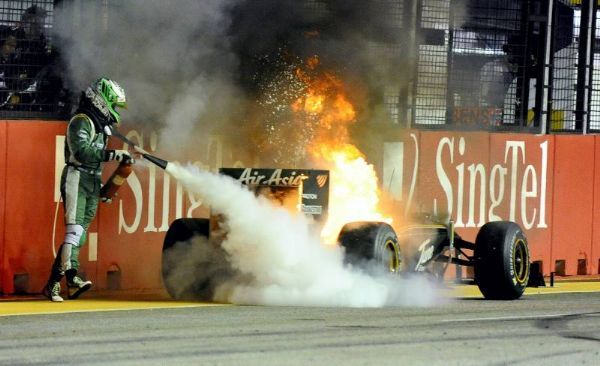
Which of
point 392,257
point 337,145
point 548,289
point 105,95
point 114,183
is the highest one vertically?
point 105,95

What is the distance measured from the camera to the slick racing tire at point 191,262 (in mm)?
14125

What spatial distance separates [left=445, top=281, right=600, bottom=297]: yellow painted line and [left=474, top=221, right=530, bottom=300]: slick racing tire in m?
1.13

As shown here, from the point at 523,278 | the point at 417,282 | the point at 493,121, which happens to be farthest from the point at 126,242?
the point at 493,121

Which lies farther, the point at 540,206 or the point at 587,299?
the point at 540,206

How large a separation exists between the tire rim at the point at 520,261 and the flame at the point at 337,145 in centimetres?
139

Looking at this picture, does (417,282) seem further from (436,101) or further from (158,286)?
(436,101)

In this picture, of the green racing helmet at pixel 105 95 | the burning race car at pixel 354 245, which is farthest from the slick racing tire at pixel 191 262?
the green racing helmet at pixel 105 95

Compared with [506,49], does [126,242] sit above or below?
below

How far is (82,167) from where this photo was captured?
14.4m

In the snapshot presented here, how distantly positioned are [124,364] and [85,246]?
6554 mm

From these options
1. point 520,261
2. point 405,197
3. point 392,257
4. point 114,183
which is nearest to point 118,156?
point 114,183

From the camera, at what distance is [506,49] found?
67.5 ft

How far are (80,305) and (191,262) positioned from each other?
120 centimetres

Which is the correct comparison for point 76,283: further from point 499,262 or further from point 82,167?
point 499,262
